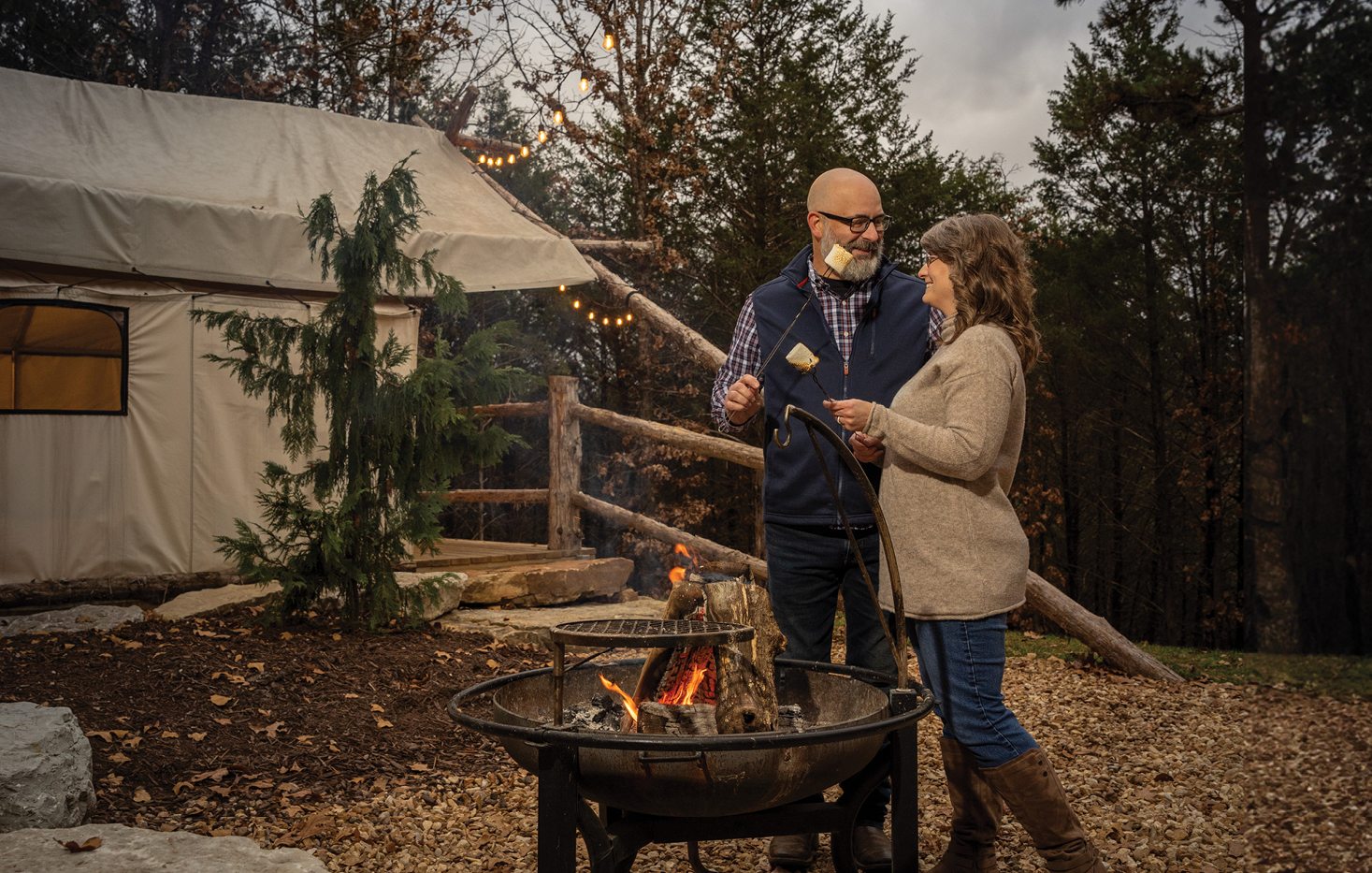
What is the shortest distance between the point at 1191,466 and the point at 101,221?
39.3 feet

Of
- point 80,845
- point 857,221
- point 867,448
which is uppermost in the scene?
point 857,221

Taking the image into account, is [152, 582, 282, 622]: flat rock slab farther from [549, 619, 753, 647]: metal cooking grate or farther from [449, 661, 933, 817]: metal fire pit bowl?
[449, 661, 933, 817]: metal fire pit bowl

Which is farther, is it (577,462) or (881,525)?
(577,462)

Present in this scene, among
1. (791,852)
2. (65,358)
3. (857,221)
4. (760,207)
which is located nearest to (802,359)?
(857,221)

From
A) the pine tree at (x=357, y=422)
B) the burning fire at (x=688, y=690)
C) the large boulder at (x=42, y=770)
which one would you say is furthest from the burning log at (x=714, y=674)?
the pine tree at (x=357, y=422)

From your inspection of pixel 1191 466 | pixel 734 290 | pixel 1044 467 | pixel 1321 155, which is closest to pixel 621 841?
pixel 1321 155

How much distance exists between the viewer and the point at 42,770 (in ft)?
10.0

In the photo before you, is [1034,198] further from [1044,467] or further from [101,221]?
[101,221]

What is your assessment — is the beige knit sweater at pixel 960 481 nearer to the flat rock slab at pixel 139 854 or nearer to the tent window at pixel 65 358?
the flat rock slab at pixel 139 854

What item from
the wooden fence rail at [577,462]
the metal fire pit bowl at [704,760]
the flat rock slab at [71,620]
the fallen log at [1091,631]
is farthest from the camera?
the wooden fence rail at [577,462]

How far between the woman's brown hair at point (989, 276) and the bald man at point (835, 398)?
0.45 m

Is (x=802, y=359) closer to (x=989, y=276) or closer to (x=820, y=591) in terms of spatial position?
(x=989, y=276)

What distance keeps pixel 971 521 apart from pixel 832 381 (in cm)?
68

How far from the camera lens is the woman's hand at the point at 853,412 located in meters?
2.38
